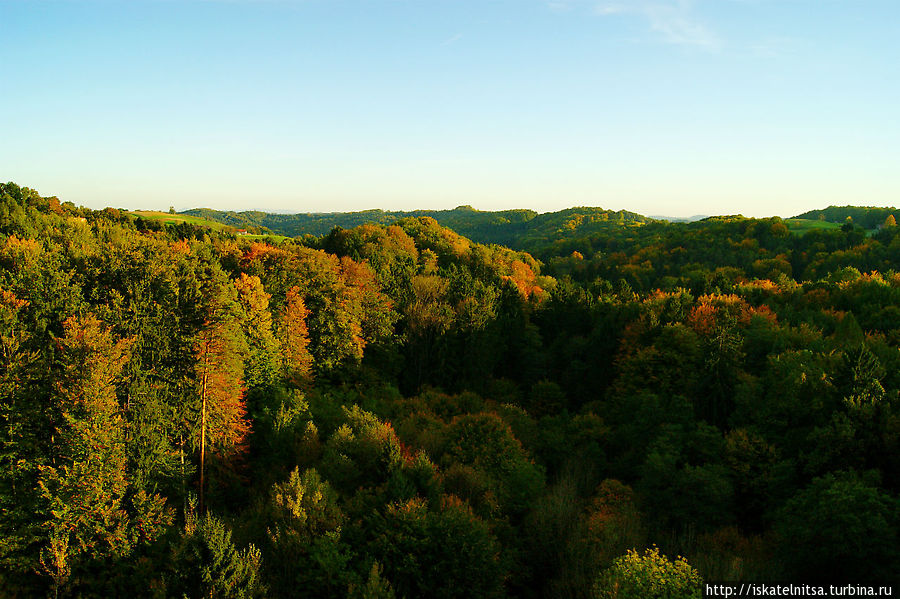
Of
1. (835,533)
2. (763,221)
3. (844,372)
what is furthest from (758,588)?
(763,221)

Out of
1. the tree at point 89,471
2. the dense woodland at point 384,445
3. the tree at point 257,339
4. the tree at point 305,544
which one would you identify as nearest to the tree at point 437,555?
the dense woodland at point 384,445

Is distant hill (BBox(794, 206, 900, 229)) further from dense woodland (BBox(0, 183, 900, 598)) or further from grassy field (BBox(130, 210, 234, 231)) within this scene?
grassy field (BBox(130, 210, 234, 231))

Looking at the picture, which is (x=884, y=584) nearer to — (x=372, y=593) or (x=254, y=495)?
(x=372, y=593)

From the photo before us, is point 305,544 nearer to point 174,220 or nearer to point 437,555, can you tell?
point 437,555

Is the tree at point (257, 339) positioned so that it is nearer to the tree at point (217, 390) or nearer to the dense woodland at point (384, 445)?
the dense woodland at point (384, 445)

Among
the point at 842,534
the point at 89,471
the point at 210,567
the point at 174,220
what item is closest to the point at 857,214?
the point at 842,534

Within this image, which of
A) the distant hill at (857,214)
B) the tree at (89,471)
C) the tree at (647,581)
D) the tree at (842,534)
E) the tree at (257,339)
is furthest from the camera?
the distant hill at (857,214)

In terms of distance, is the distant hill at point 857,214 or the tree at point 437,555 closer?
the tree at point 437,555

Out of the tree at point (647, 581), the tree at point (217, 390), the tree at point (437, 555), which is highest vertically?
the tree at point (217, 390)
